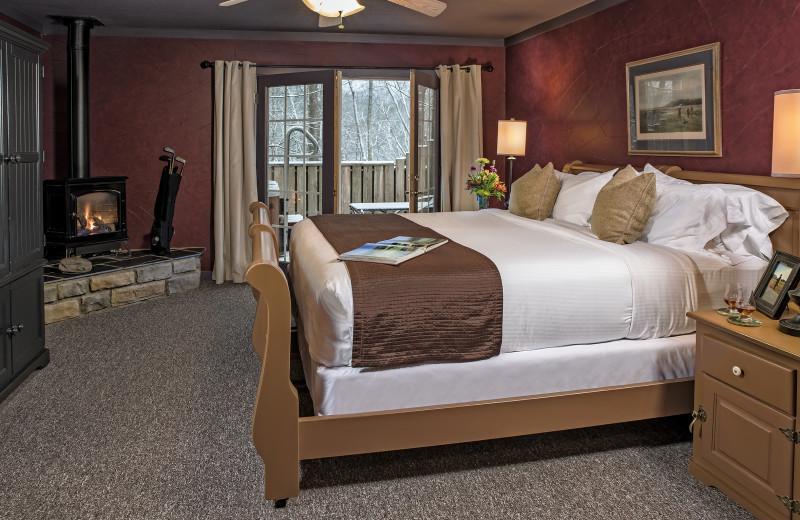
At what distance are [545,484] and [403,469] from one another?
1.83 ft

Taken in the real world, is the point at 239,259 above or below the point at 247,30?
below

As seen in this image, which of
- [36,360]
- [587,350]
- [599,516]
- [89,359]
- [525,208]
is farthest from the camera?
[525,208]

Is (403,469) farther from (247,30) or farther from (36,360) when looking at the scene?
(247,30)

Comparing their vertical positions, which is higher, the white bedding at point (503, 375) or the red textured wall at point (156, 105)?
the red textured wall at point (156, 105)

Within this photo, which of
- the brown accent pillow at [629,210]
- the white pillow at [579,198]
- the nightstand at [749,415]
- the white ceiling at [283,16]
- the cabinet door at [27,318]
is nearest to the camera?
the nightstand at [749,415]

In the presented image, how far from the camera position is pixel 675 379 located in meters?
2.87

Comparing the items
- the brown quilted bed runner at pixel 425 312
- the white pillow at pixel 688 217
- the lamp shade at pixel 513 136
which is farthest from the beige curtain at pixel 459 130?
the brown quilted bed runner at pixel 425 312

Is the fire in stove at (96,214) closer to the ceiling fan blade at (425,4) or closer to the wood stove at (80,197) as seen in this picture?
the wood stove at (80,197)

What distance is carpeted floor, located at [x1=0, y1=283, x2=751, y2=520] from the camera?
2367mm

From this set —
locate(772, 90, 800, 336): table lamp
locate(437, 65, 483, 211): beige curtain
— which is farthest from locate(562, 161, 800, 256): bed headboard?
locate(437, 65, 483, 211): beige curtain

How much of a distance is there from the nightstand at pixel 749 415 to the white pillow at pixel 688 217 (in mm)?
733

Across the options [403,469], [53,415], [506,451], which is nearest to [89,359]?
[53,415]

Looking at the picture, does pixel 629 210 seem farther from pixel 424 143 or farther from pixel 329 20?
pixel 424 143

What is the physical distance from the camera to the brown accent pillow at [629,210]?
10.7ft
